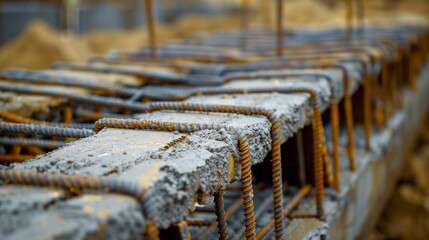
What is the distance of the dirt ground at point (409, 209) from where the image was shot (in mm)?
6902

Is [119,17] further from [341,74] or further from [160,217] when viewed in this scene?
[160,217]

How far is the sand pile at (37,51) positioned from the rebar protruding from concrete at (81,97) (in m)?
7.92

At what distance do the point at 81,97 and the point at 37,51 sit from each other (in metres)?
8.96

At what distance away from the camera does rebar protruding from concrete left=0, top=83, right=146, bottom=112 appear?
4.05 m

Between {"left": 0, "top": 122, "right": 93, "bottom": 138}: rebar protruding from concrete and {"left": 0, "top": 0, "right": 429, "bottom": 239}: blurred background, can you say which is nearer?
{"left": 0, "top": 122, "right": 93, "bottom": 138}: rebar protruding from concrete

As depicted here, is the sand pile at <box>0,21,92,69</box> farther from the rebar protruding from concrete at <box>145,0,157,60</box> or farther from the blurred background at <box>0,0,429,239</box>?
the rebar protruding from concrete at <box>145,0,157,60</box>

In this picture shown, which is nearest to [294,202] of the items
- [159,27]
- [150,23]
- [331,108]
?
[331,108]

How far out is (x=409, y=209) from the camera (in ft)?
24.5

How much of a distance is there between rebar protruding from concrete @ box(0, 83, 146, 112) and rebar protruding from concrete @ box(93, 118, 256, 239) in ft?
4.02

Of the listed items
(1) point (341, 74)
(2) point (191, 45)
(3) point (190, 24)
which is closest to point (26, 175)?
(1) point (341, 74)

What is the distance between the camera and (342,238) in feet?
14.7

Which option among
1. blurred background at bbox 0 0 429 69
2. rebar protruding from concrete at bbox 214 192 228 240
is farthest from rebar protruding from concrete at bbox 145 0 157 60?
blurred background at bbox 0 0 429 69

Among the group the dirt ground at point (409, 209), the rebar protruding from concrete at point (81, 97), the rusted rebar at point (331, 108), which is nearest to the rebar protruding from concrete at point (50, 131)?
the rebar protruding from concrete at point (81, 97)

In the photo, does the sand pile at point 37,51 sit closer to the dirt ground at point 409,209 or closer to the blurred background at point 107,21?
the blurred background at point 107,21
